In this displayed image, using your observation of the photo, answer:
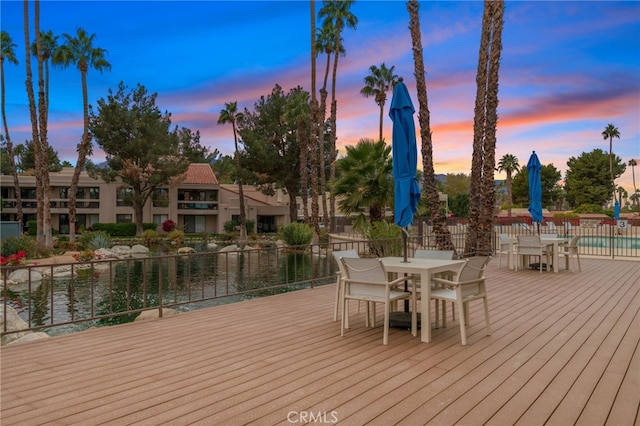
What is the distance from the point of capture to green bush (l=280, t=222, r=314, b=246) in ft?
75.3

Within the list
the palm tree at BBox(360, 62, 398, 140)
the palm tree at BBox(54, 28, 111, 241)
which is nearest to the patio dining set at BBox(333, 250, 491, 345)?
the palm tree at BBox(54, 28, 111, 241)

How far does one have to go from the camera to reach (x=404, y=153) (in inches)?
200

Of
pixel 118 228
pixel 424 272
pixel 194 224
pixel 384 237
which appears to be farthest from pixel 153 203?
pixel 424 272

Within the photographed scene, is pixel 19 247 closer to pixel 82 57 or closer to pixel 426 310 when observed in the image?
pixel 82 57

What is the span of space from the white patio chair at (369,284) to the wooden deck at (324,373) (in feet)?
1.26

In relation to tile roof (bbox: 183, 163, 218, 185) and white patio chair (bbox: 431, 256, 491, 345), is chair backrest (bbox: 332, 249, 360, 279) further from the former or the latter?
tile roof (bbox: 183, 163, 218, 185)

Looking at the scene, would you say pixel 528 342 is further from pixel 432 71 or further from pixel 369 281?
pixel 432 71

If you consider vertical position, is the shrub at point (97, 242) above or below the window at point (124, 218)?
below

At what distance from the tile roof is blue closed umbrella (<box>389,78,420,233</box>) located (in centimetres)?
3394

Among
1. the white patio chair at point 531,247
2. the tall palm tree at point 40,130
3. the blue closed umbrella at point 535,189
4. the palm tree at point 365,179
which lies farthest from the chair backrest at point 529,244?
the tall palm tree at point 40,130

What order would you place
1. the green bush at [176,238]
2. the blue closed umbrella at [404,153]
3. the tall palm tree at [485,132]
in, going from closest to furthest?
the blue closed umbrella at [404,153] → the tall palm tree at [485,132] → the green bush at [176,238]

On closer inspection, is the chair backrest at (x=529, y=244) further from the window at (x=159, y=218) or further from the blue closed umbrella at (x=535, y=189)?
the window at (x=159, y=218)

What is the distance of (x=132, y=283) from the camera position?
14.8 m

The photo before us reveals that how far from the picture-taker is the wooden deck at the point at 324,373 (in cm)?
268
